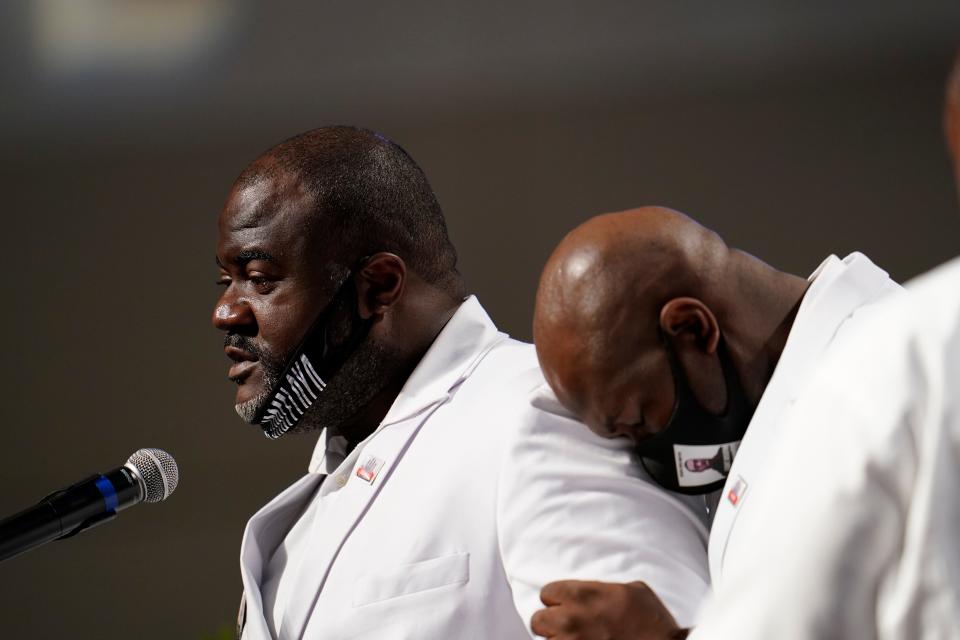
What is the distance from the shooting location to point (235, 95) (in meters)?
4.40

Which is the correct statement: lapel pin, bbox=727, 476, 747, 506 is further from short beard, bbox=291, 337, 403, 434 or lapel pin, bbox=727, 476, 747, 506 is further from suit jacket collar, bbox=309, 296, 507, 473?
short beard, bbox=291, 337, 403, 434

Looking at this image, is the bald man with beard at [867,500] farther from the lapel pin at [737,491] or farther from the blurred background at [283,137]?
the blurred background at [283,137]

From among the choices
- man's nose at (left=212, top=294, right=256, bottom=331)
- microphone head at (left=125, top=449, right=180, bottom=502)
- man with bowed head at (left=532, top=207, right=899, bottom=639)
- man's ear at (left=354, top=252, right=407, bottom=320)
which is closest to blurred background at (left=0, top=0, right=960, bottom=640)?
man's ear at (left=354, top=252, right=407, bottom=320)

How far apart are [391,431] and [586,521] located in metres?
0.57

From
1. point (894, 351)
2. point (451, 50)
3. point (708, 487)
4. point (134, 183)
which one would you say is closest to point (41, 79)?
point (134, 183)

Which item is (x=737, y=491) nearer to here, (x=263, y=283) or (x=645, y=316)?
(x=645, y=316)

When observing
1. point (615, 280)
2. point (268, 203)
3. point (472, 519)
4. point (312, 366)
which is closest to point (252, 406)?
point (312, 366)

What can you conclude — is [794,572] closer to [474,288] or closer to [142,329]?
[474,288]

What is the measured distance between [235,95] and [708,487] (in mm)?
3248

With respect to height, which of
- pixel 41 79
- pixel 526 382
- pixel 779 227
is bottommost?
pixel 779 227

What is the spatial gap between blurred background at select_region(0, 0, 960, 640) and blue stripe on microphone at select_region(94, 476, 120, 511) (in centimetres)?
261

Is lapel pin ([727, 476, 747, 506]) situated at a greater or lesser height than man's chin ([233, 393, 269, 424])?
lesser

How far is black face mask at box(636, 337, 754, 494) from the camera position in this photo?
1496mm

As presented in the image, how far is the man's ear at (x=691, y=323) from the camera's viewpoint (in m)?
1.47
